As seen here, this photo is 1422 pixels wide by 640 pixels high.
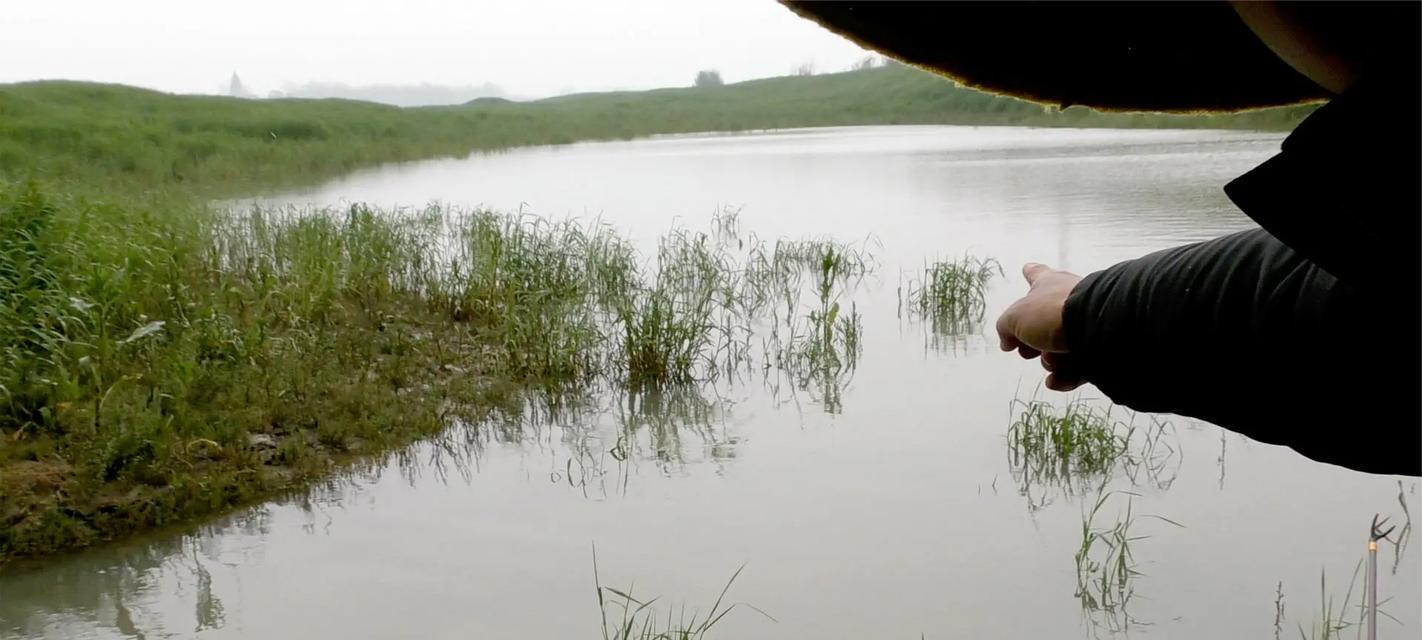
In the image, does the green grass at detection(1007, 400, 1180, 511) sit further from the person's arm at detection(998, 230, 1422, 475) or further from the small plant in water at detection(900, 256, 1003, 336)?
the person's arm at detection(998, 230, 1422, 475)

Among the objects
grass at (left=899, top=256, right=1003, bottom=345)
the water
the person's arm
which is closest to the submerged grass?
the water

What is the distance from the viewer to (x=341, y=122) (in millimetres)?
22359

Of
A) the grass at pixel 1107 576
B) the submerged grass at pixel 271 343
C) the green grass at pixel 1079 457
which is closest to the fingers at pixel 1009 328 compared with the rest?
the grass at pixel 1107 576

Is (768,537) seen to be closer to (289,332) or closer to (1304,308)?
(289,332)

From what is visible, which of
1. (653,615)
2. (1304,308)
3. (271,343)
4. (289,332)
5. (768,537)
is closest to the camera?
(1304,308)

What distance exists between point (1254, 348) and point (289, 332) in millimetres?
5348

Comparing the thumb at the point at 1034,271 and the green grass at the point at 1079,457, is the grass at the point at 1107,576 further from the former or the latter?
the thumb at the point at 1034,271

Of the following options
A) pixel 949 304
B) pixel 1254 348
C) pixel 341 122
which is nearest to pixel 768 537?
pixel 1254 348

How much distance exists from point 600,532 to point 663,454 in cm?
90

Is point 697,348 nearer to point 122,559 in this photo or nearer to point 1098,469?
point 1098,469

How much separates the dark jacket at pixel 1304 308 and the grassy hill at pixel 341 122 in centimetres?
14

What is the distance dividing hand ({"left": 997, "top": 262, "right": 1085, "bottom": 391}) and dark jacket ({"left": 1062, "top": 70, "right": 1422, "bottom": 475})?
0.08ft

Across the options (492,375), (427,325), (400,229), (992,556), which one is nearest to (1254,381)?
(992,556)

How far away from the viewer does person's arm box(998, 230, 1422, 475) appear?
1.88ft
